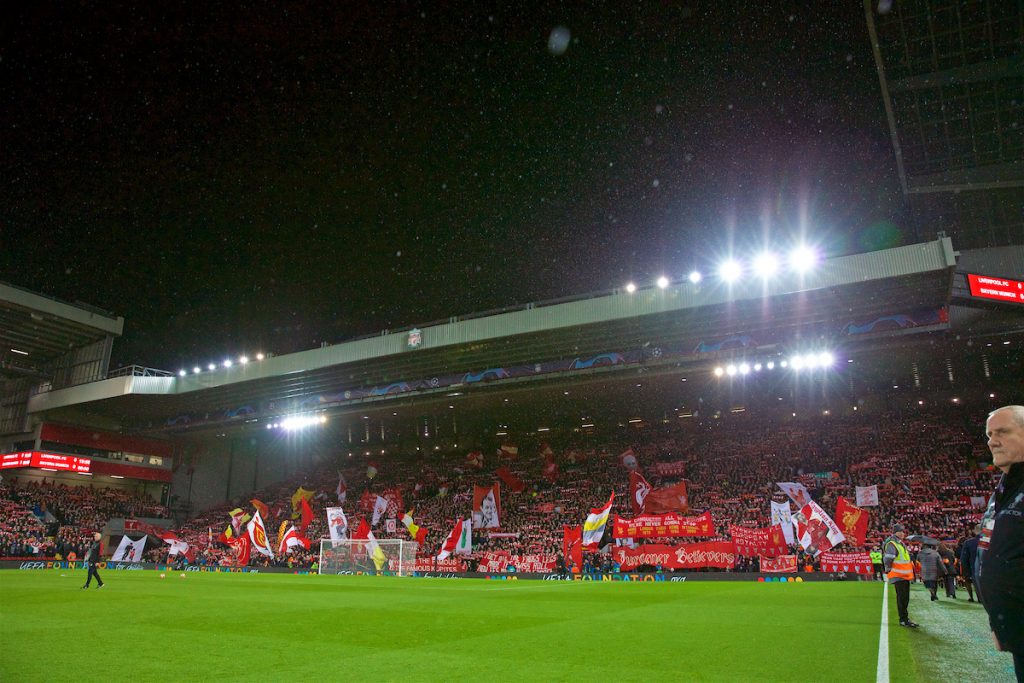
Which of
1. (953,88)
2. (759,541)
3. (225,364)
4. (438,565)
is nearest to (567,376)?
(438,565)

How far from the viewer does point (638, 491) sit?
A: 117ft

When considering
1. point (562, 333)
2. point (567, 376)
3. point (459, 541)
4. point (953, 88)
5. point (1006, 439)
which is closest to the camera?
point (1006, 439)

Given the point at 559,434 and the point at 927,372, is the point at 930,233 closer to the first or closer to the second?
the point at 927,372

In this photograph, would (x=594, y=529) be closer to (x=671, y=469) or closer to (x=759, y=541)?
(x=759, y=541)

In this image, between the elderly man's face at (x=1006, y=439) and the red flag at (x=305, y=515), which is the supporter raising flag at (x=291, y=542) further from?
the elderly man's face at (x=1006, y=439)

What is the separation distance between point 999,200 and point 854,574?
50.8 feet

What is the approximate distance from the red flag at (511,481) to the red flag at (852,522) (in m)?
20.7

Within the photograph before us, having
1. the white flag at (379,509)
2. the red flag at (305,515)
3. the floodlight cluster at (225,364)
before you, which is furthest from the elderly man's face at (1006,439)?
the red flag at (305,515)

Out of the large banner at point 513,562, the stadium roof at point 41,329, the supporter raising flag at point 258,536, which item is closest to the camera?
the large banner at point 513,562

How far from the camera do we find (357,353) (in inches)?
1469

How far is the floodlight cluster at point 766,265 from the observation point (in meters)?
27.2

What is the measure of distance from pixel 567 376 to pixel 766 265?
1320cm

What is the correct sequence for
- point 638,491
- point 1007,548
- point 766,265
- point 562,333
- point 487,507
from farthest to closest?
1. point 487,507
2. point 638,491
3. point 562,333
4. point 766,265
5. point 1007,548

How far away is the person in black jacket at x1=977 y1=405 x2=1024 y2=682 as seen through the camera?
3.26 m
